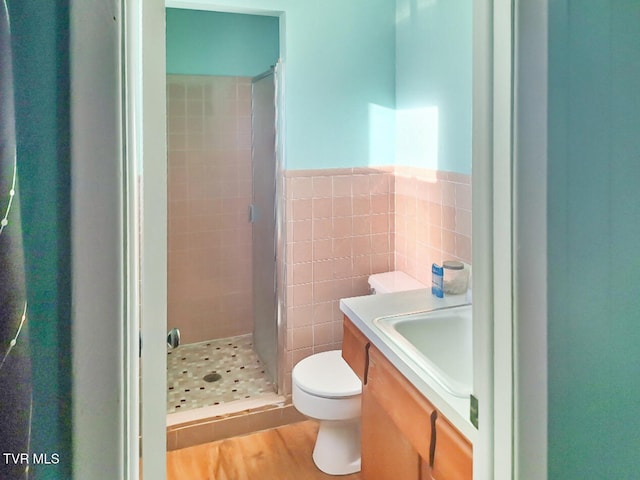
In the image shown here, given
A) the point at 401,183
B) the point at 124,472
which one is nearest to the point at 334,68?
the point at 401,183

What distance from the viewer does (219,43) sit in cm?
314

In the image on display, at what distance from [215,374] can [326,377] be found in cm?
107

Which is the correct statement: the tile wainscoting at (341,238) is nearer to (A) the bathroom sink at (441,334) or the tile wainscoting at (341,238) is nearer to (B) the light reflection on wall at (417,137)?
(B) the light reflection on wall at (417,137)

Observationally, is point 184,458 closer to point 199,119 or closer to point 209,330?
point 209,330

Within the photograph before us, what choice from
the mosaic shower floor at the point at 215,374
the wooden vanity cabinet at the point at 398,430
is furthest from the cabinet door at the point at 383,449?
the mosaic shower floor at the point at 215,374

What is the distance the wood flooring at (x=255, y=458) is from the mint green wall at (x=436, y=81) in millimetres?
1525

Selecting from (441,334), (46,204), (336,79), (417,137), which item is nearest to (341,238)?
(417,137)

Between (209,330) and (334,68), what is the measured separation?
6.63ft

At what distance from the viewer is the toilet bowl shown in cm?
210

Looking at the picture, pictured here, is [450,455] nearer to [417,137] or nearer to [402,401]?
[402,401]

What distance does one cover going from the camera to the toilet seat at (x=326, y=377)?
6.91 ft

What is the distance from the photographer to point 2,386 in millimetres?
492

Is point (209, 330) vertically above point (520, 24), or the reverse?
Answer: point (520, 24)

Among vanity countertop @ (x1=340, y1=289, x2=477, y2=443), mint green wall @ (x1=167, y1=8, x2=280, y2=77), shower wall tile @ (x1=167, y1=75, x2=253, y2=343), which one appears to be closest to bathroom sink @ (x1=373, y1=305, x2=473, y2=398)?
vanity countertop @ (x1=340, y1=289, x2=477, y2=443)
